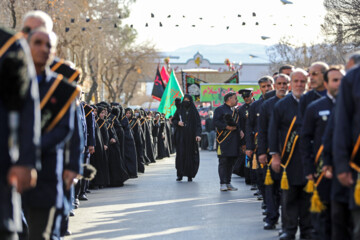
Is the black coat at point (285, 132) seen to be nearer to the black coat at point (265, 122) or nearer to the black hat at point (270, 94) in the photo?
the black coat at point (265, 122)

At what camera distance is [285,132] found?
31.2 ft

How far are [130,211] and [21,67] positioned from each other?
782 cm

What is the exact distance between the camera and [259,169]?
40.9 feet

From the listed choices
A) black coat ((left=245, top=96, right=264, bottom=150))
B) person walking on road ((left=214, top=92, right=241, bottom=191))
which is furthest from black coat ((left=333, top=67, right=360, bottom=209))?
person walking on road ((left=214, top=92, right=241, bottom=191))

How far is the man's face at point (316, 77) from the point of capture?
8.72m

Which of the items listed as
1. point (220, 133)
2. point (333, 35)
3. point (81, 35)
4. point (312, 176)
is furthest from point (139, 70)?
point (312, 176)

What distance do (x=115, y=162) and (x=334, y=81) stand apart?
11.1m

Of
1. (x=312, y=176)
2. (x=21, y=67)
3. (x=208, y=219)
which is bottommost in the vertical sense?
(x=208, y=219)

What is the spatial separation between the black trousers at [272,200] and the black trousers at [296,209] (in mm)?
805

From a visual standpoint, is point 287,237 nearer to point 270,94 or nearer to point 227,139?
point 270,94

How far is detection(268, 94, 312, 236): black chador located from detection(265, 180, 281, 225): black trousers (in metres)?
0.81

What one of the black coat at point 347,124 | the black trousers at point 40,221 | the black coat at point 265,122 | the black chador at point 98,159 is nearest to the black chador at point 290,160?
the black coat at point 265,122

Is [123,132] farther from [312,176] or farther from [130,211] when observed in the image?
[312,176]

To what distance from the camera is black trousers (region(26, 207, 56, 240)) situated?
20.6 feet
